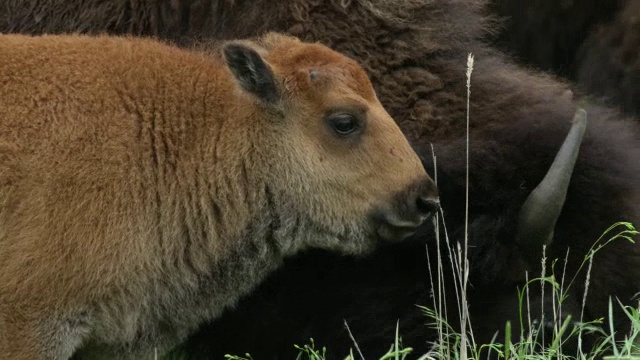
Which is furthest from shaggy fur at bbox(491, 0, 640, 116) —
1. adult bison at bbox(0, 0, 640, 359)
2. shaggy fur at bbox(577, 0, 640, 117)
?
adult bison at bbox(0, 0, 640, 359)

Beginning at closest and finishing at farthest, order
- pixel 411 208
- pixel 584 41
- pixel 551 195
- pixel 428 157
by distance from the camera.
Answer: pixel 411 208, pixel 551 195, pixel 428 157, pixel 584 41

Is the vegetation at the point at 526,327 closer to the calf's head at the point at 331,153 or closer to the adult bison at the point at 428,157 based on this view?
the adult bison at the point at 428,157

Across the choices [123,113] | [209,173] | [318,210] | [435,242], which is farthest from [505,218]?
[123,113]

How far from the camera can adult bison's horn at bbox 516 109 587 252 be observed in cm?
584

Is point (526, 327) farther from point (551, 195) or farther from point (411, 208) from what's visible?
point (411, 208)

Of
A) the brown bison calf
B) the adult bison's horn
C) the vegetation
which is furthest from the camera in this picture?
the adult bison's horn

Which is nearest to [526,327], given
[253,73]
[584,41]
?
[253,73]

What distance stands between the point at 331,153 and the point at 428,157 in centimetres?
96

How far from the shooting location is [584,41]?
8.44m

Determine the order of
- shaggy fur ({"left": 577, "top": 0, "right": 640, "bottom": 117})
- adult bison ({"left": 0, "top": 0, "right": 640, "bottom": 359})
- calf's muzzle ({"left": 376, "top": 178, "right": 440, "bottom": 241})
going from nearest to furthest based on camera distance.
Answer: calf's muzzle ({"left": 376, "top": 178, "right": 440, "bottom": 241}) → adult bison ({"left": 0, "top": 0, "right": 640, "bottom": 359}) → shaggy fur ({"left": 577, "top": 0, "right": 640, "bottom": 117})

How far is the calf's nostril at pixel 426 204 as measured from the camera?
5305 mm

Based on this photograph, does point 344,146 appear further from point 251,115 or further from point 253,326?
point 253,326

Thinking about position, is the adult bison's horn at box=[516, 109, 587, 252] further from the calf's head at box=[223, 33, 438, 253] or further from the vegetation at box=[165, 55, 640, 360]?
→ the calf's head at box=[223, 33, 438, 253]

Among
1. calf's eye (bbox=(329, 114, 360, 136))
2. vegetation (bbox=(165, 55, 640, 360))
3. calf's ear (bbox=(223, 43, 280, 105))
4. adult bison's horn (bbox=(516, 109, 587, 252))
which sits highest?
calf's ear (bbox=(223, 43, 280, 105))
